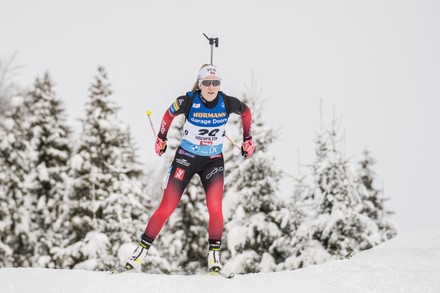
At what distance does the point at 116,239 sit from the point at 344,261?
48.4ft

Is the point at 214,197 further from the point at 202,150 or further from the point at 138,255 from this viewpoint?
the point at 138,255

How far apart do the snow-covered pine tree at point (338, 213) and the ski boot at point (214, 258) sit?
32.9 ft

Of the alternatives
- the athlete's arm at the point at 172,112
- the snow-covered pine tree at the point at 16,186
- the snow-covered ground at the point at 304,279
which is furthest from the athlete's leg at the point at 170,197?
the snow-covered pine tree at the point at 16,186

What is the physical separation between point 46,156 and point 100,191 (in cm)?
574

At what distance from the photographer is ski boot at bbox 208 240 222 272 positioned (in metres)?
6.50

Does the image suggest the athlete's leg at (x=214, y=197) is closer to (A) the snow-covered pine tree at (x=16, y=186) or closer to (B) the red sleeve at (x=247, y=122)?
(B) the red sleeve at (x=247, y=122)

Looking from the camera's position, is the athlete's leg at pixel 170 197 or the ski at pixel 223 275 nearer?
the ski at pixel 223 275

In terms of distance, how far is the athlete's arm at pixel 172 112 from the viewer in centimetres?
673

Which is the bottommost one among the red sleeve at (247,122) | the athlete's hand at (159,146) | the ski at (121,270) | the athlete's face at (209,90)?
the ski at (121,270)

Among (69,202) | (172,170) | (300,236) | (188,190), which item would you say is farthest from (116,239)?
(172,170)

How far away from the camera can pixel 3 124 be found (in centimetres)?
2242

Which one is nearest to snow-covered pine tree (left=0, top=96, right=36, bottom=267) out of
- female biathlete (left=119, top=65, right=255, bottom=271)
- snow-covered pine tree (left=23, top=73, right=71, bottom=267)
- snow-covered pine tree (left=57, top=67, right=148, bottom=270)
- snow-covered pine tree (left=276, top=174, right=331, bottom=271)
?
snow-covered pine tree (left=23, top=73, right=71, bottom=267)

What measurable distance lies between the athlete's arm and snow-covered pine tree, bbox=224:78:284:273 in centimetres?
1135

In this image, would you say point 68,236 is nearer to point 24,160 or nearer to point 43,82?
point 24,160
